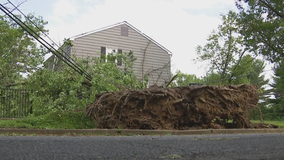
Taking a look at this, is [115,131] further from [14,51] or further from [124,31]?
[14,51]

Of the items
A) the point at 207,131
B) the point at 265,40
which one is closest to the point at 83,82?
the point at 207,131

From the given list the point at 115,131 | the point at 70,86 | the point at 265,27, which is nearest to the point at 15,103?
the point at 70,86

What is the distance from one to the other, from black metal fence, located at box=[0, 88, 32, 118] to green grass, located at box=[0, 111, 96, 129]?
4391mm

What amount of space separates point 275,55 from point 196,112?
44.1 ft

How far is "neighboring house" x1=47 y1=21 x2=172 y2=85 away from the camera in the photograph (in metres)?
21.1

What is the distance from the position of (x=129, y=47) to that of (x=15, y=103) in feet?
34.5

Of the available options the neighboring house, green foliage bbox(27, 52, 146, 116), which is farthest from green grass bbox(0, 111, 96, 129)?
the neighboring house

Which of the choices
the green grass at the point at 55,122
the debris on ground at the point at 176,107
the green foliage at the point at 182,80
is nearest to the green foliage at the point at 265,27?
the green foliage at the point at 182,80

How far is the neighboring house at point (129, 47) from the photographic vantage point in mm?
21125

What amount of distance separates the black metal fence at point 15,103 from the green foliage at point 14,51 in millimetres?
1763

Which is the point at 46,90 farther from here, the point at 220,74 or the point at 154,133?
the point at 220,74

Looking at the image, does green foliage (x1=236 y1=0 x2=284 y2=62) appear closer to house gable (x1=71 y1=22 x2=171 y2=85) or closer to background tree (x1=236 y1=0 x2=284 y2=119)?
background tree (x1=236 y1=0 x2=284 y2=119)

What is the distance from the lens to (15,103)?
13852mm

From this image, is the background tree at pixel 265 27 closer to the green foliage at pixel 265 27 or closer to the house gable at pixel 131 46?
the green foliage at pixel 265 27
